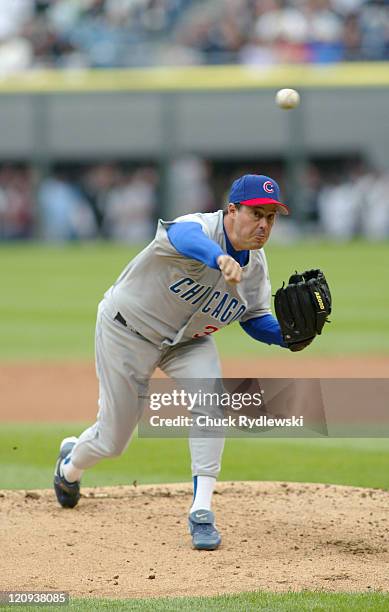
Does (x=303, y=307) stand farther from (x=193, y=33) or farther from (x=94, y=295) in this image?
(x=193, y=33)

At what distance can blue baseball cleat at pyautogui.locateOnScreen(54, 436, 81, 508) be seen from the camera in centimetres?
595

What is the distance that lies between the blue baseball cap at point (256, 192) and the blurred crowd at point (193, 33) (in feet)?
64.4

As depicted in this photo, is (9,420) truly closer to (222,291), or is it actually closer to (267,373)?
(267,373)

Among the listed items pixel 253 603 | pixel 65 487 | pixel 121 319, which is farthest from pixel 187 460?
pixel 253 603

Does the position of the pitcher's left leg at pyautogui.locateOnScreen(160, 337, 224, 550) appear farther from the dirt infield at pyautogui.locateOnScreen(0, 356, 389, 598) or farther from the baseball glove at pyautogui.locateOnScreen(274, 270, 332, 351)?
the baseball glove at pyautogui.locateOnScreen(274, 270, 332, 351)

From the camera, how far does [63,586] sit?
14.9ft

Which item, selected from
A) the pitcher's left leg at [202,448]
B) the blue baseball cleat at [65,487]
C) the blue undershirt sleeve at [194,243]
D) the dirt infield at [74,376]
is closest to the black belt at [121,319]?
the pitcher's left leg at [202,448]

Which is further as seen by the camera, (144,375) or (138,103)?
(138,103)

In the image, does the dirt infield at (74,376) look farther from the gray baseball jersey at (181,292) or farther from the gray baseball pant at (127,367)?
the gray baseball jersey at (181,292)

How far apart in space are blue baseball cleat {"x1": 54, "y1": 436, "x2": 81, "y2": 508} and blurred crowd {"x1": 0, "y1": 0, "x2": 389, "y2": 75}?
19.2m

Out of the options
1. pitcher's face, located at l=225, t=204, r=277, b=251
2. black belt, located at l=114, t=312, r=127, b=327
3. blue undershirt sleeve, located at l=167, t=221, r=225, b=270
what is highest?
pitcher's face, located at l=225, t=204, r=277, b=251

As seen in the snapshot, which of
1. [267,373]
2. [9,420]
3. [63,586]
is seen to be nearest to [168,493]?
[63,586]

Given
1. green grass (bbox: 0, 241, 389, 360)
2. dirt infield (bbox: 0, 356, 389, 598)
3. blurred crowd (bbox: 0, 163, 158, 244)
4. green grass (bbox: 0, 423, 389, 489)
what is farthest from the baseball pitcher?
blurred crowd (bbox: 0, 163, 158, 244)

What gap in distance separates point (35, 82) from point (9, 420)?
16675 millimetres
